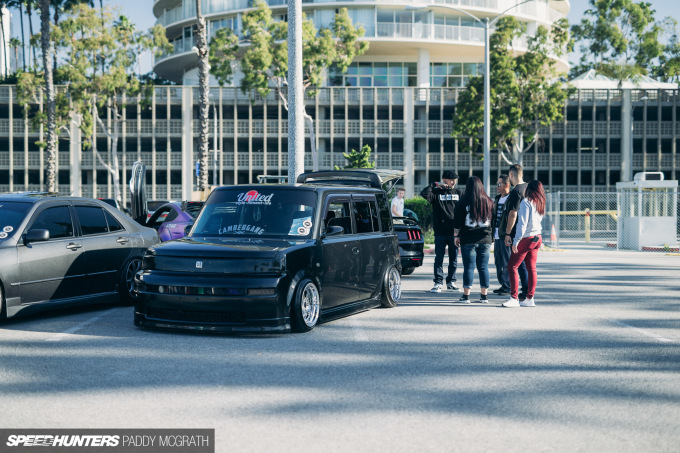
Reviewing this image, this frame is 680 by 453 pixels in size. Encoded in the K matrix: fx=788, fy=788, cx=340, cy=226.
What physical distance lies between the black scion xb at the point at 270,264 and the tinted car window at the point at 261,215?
0.01 metres

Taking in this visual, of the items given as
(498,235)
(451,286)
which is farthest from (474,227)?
(451,286)

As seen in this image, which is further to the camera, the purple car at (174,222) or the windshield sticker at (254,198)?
the purple car at (174,222)

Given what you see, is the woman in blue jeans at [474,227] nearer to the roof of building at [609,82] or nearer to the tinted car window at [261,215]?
the tinted car window at [261,215]

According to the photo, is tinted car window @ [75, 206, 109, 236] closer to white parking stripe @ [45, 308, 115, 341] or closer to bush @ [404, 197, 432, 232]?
white parking stripe @ [45, 308, 115, 341]

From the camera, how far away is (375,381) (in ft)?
21.2

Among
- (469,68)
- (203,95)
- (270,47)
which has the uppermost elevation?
(469,68)

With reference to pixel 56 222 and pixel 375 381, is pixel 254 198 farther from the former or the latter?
pixel 375 381

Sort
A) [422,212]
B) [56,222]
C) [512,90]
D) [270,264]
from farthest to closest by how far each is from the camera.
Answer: [512,90], [422,212], [56,222], [270,264]

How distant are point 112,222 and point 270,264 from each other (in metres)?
3.78

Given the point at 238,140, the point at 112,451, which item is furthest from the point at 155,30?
the point at 112,451

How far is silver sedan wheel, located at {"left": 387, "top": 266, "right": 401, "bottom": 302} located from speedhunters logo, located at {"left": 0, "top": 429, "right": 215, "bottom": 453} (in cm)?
646

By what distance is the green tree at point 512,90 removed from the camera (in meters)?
46.1

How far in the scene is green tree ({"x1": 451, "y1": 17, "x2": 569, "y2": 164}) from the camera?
151 feet

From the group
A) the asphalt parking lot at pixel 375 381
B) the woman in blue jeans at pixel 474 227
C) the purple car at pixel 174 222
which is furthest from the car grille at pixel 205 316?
the purple car at pixel 174 222
